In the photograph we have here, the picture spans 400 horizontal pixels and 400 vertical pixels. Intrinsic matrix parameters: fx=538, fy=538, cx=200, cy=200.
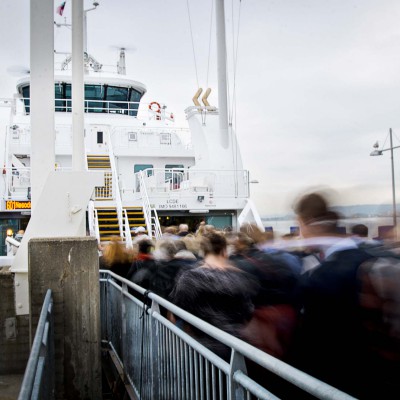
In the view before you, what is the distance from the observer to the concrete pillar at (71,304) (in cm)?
480

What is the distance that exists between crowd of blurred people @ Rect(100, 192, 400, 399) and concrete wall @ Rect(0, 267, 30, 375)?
252 cm

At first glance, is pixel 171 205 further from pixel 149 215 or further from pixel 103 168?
pixel 103 168

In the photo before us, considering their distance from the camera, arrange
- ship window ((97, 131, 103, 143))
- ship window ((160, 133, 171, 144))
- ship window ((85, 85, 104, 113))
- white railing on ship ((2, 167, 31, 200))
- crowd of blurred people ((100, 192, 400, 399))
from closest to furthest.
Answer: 1. crowd of blurred people ((100, 192, 400, 399))
2. white railing on ship ((2, 167, 31, 200))
3. ship window ((160, 133, 171, 144))
4. ship window ((97, 131, 103, 143))
5. ship window ((85, 85, 104, 113))

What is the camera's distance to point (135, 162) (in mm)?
22062

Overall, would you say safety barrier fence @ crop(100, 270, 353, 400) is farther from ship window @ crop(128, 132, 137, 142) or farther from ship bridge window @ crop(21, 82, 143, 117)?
ship bridge window @ crop(21, 82, 143, 117)

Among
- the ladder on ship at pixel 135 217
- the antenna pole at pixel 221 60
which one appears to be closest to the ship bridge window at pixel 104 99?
the antenna pole at pixel 221 60

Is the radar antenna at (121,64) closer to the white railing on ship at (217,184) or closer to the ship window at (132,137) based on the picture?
the ship window at (132,137)

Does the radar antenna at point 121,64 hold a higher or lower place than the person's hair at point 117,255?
higher

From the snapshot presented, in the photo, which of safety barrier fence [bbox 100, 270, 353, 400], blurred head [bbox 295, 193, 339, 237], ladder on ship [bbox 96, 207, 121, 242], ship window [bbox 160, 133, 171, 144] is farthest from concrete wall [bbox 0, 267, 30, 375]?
ship window [bbox 160, 133, 171, 144]

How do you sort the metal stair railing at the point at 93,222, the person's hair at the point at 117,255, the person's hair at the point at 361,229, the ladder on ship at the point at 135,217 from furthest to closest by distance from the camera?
1. the ladder on ship at the point at 135,217
2. the metal stair railing at the point at 93,222
3. the person's hair at the point at 117,255
4. the person's hair at the point at 361,229

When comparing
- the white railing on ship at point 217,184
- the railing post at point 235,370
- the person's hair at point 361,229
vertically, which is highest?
the white railing on ship at point 217,184

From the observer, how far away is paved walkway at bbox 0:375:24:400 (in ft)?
16.0

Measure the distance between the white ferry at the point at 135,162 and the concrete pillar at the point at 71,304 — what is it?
9.65m

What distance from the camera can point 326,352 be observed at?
2492 millimetres
